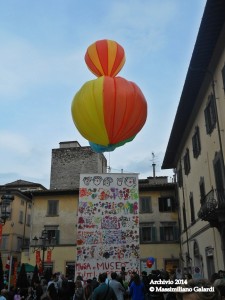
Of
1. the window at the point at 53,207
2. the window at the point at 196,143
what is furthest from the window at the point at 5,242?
the window at the point at 196,143

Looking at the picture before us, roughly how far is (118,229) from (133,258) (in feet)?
7.07

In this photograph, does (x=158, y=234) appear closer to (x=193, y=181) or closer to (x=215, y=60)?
(x=193, y=181)

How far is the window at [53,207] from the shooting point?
1384 inches

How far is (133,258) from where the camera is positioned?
23.1m

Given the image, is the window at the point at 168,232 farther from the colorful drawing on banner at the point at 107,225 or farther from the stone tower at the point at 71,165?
the stone tower at the point at 71,165

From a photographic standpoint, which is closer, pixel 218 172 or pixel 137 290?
pixel 137 290

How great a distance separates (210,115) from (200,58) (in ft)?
9.47

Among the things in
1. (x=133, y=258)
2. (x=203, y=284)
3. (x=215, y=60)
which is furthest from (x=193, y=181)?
(x=203, y=284)

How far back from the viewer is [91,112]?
376 inches

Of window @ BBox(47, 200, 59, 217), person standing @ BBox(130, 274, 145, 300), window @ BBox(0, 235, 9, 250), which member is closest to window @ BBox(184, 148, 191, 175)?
person standing @ BBox(130, 274, 145, 300)

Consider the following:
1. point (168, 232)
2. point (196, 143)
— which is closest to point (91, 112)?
point (196, 143)

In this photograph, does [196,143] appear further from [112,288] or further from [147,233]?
[147,233]

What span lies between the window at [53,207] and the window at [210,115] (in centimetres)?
2176

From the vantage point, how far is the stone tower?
44.2 metres
